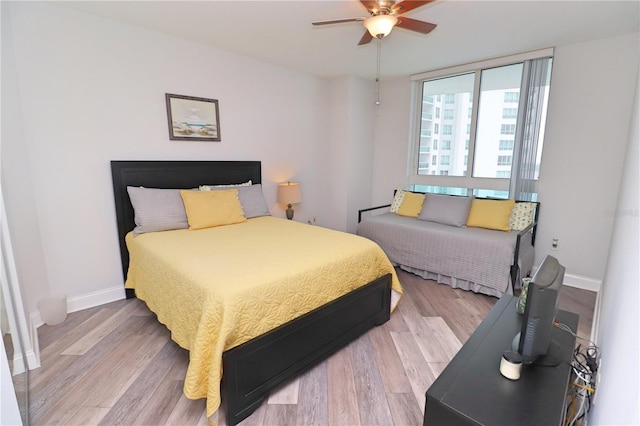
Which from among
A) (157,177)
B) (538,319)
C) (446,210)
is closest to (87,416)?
(157,177)

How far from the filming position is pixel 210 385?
55.2 inches

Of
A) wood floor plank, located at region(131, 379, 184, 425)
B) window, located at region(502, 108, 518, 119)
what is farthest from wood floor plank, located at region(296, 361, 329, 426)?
window, located at region(502, 108, 518, 119)

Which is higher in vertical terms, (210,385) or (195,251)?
(195,251)

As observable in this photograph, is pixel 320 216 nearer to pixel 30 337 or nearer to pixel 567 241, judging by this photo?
pixel 567 241

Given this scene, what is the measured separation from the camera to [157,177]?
9.43ft

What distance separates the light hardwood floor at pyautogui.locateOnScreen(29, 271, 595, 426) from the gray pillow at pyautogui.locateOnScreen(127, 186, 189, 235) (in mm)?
772

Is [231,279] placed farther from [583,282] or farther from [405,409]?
[583,282]

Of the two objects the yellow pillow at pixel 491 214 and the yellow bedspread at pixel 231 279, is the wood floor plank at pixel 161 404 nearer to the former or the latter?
the yellow bedspread at pixel 231 279

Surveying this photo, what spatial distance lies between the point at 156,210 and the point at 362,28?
2.47m

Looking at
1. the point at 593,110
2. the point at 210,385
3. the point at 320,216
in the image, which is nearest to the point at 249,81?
the point at 320,216

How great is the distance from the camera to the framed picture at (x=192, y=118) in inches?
116

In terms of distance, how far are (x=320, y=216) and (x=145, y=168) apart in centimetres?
250

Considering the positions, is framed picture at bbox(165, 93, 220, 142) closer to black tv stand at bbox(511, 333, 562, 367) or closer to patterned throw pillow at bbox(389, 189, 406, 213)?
patterned throw pillow at bbox(389, 189, 406, 213)

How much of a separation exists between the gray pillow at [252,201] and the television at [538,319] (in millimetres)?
2631
